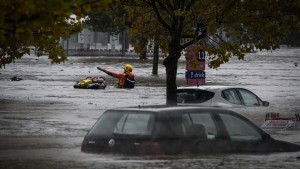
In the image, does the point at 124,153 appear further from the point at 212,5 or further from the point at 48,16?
the point at 212,5

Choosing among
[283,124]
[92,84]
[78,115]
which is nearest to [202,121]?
[283,124]

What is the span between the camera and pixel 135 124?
47.5 ft

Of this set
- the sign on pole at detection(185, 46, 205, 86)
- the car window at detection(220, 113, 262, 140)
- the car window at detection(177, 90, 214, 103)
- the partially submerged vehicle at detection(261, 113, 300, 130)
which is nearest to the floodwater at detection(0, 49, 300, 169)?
the car window at detection(220, 113, 262, 140)

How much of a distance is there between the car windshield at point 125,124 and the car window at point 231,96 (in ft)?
36.1

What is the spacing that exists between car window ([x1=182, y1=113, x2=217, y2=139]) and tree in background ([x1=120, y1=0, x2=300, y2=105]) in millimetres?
9769

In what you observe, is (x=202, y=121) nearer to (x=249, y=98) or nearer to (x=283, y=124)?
(x=283, y=124)

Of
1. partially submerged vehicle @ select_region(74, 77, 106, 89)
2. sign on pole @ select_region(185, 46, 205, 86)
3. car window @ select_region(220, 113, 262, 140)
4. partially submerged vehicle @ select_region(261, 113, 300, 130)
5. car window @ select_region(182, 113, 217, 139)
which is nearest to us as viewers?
car window @ select_region(182, 113, 217, 139)

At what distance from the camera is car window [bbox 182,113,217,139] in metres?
14.6

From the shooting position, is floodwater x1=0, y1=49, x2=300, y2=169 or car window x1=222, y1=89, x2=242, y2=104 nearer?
floodwater x1=0, y1=49, x2=300, y2=169

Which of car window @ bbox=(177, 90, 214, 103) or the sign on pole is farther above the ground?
the sign on pole

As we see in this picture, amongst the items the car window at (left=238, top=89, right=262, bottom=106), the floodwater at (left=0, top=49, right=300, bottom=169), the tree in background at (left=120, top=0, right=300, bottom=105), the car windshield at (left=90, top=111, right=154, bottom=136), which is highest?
the tree in background at (left=120, top=0, right=300, bottom=105)

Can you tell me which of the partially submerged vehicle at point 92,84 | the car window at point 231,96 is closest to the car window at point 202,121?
the car window at point 231,96

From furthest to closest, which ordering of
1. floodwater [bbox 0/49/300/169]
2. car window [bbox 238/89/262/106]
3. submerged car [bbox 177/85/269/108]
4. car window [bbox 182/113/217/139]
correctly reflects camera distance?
car window [bbox 238/89/262/106] < submerged car [bbox 177/85/269/108] < floodwater [bbox 0/49/300/169] < car window [bbox 182/113/217/139]

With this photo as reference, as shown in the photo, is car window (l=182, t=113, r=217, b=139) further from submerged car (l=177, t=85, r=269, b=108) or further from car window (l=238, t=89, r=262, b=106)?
car window (l=238, t=89, r=262, b=106)
